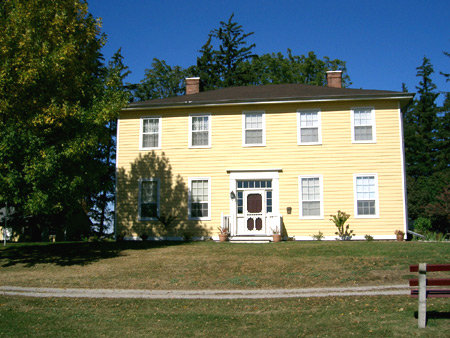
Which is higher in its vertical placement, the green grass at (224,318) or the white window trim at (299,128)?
the white window trim at (299,128)

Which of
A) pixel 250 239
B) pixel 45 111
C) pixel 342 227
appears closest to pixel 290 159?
pixel 342 227

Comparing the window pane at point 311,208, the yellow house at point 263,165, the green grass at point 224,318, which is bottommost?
the green grass at point 224,318

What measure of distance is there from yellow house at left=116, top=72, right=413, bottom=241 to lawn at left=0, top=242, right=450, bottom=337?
2.72m

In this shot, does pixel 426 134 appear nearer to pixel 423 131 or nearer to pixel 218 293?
pixel 423 131

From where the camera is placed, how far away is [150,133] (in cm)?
2192

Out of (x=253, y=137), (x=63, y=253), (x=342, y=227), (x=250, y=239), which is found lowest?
(x=63, y=253)

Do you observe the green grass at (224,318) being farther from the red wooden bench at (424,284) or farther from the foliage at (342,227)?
the foliage at (342,227)

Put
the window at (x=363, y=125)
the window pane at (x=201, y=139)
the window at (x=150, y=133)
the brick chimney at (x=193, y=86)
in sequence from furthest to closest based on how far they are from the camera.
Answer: the brick chimney at (x=193, y=86)
the window at (x=150, y=133)
the window pane at (x=201, y=139)
the window at (x=363, y=125)

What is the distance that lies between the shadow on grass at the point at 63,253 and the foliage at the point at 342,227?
6.91 metres

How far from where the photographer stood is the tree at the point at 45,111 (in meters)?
14.2

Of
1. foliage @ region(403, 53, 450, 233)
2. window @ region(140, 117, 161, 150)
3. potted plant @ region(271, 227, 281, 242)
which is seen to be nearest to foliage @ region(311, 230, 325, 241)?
potted plant @ region(271, 227, 281, 242)

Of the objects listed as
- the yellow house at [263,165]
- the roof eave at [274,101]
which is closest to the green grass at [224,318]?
the yellow house at [263,165]

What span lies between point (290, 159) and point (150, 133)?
6.59 metres

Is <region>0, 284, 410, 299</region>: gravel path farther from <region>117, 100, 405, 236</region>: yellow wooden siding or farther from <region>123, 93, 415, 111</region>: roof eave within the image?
<region>123, 93, 415, 111</region>: roof eave
